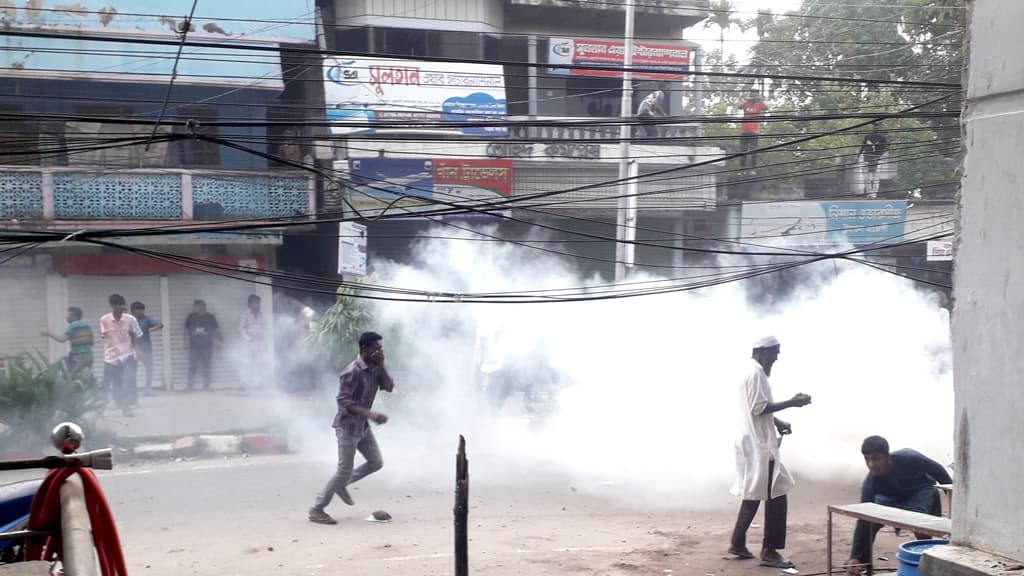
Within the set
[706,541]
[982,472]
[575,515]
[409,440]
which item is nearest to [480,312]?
[409,440]

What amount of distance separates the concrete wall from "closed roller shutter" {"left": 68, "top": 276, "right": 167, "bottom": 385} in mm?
15213

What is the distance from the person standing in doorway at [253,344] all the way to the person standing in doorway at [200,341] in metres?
0.56

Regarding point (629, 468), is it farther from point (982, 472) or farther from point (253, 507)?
point (982, 472)

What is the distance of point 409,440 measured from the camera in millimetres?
11516

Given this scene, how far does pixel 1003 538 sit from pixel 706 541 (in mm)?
4737

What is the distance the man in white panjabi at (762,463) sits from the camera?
681 centimetres

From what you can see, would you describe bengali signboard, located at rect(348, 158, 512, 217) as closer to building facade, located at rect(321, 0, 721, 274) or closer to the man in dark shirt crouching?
building facade, located at rect(321, 0, 721, 274)

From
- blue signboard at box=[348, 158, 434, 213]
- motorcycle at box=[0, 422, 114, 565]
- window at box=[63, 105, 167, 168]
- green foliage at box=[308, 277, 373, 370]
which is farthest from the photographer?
blue signboard at box=[348, 158, 434, 213]

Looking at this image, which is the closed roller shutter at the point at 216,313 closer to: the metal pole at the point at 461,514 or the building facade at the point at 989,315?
the metal pole at the point at 461,514

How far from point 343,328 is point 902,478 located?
7494 mm

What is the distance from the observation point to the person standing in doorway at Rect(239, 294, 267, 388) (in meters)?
16.2

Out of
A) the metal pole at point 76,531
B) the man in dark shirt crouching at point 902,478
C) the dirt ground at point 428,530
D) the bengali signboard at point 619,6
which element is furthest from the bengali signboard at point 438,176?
the metal pole at point 76,531

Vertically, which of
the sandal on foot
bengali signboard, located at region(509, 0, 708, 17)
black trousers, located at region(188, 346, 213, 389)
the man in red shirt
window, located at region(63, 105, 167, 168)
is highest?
bengali signboard, located at region(509, 0, 708, 17)

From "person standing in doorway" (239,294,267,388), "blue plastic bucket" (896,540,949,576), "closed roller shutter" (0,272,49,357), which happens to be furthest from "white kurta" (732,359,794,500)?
"closed roller shutter" (0,272,49,357)
